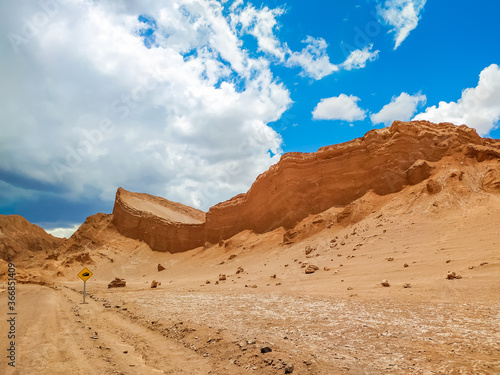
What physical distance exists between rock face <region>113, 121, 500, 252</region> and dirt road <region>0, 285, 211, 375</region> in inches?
1004

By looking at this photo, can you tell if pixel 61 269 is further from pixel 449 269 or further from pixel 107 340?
pixel 449 269

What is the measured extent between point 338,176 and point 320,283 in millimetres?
21372

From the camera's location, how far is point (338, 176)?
34.6 meters

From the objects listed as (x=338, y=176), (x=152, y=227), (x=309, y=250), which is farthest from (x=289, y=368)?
(x=152, y=227)

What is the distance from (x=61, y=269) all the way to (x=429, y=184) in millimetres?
→ 44309

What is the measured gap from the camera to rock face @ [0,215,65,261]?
6544 cm

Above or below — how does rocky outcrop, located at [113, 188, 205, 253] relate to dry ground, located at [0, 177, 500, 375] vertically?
above

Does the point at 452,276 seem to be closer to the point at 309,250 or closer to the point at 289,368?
the point at 289,368

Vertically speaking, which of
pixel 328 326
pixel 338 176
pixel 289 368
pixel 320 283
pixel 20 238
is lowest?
pixel 289 368

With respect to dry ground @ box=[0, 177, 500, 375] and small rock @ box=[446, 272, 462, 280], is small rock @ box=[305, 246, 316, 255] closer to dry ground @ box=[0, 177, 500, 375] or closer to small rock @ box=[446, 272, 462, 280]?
dry ground @ box=[0, 177, 500, 375]

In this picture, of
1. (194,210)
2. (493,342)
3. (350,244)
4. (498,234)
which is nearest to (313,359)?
(493,342)

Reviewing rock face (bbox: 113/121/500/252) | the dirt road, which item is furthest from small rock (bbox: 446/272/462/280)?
rock face (bbox: 113/121/500/252)

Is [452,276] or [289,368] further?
[452,276]

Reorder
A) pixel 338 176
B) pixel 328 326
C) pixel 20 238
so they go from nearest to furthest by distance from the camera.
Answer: pixel 328 326, pixel 338 176, pixel 20 238
